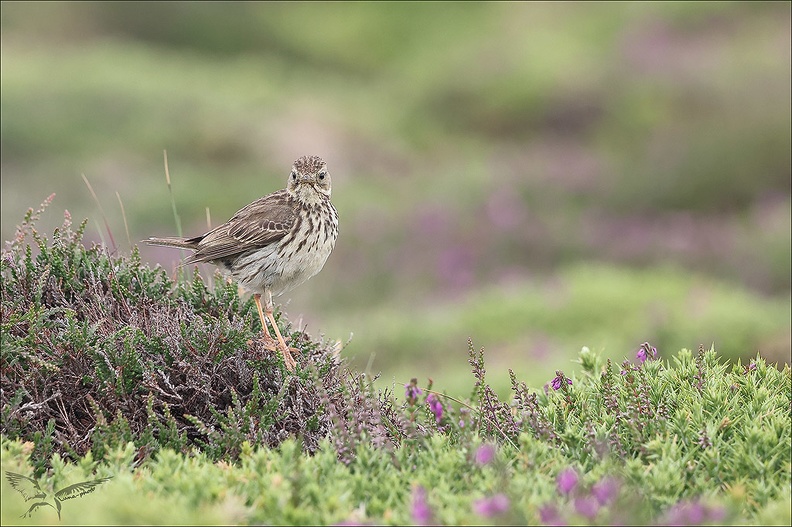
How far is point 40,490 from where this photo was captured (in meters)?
4.12

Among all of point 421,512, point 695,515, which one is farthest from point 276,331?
point 695,515

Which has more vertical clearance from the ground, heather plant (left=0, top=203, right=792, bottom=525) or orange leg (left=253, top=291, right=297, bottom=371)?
orange leg (left=253, top=291, right=297, bottom=371)

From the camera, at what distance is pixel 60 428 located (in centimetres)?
507

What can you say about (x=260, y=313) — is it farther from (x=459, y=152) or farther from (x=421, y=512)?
(x=459, y=152)

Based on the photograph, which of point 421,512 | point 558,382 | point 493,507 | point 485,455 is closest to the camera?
point 493,507

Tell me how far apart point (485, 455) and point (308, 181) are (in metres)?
2.93

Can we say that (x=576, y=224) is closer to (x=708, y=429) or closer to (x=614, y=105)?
(x=614, y=105)

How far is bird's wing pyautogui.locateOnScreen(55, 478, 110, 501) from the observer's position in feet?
13.4

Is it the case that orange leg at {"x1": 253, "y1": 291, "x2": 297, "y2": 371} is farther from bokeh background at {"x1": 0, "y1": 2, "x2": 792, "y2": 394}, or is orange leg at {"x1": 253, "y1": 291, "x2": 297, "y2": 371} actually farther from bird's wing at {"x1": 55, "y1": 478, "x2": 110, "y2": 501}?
bird's wing at {"x1": 55, "y1": 478, "x2": 110, "y2": 501}

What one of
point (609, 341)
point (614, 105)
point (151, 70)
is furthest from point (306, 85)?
point (609, 341)

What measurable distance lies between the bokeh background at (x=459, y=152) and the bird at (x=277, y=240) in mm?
539

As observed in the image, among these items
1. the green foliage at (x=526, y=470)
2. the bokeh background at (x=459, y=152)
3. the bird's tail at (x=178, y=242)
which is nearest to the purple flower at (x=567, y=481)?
the green foliage at (x=526, y=470)

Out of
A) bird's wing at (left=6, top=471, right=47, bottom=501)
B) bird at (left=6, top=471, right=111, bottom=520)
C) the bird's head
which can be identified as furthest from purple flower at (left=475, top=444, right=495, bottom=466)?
the bird's head

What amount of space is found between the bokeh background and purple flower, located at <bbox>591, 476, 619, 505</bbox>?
2.92 meters
